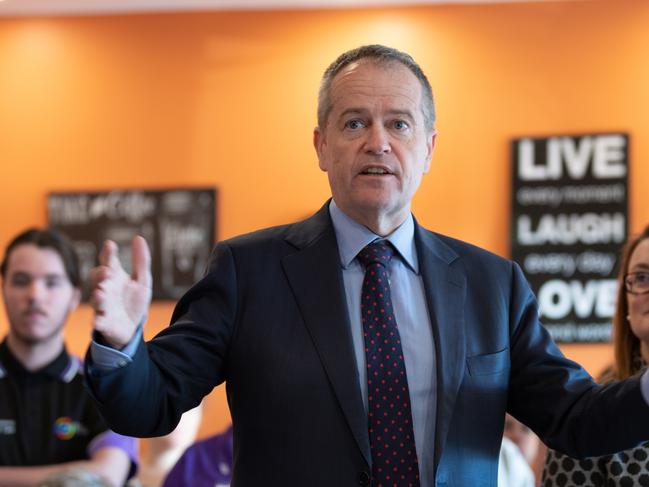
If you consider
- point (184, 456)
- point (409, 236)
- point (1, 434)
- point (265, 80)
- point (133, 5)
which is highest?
point (133, 5)

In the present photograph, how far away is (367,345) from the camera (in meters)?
1.74

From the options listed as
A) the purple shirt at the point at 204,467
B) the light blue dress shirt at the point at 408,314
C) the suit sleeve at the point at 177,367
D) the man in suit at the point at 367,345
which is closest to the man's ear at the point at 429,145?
the man in suit at the point at 367,345

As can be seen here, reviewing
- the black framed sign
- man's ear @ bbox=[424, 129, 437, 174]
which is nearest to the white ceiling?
the black framed sign

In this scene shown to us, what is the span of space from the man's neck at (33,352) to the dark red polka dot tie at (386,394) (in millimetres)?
1424

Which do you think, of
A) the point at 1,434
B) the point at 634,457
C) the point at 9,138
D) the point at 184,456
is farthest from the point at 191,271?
the point at 634,457

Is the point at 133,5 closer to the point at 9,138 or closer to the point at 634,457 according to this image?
the point at 9,138

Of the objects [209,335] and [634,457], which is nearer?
[209,335]

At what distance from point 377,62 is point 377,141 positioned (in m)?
0.16

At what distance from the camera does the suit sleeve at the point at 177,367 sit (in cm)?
Result: 150

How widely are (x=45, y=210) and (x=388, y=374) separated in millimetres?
4608

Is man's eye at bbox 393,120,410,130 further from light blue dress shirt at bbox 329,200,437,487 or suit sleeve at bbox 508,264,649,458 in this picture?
suit sleeve at bbox 508,264,649,458

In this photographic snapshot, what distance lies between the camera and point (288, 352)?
5.61ft

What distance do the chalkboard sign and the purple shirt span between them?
2326 millimetres

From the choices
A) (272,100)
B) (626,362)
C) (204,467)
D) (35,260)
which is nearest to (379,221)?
(626,362)
